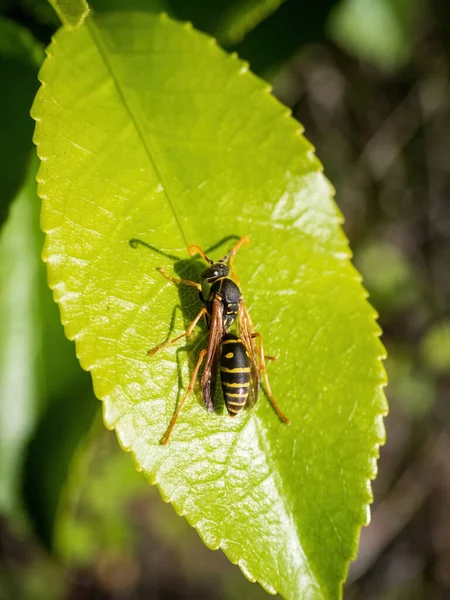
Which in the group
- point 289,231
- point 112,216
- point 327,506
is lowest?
point 327,506

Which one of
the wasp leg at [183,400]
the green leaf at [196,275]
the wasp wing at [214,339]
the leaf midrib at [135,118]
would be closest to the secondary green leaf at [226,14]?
the green leaf at [196,275]

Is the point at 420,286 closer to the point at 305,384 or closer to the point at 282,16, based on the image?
the point at 282,16

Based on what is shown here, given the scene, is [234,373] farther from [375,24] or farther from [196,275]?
[375,24]

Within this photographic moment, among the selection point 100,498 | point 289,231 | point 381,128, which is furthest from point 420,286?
point 289,231

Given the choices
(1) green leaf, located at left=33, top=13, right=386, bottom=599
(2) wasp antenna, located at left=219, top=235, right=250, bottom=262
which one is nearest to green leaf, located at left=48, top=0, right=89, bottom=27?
(1) green leaf, located at left=33, top=13, right=386, bottom=599

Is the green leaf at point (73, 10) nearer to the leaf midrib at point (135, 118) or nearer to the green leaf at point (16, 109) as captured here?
the leaf midrib at point (135, 118)

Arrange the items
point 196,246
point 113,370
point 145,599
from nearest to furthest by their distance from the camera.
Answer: point 113,370 < point 196,246 < point 145,599

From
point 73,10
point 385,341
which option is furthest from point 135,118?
point 385,341
